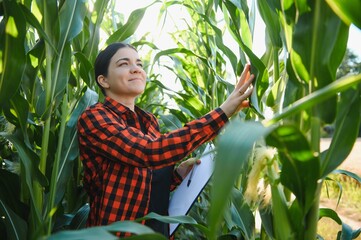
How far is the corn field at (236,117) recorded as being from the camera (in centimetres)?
52

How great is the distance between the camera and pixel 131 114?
107 centimetres

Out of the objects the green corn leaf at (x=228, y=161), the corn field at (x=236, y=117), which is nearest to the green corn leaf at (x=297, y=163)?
the corn field at (x=236, y=117)

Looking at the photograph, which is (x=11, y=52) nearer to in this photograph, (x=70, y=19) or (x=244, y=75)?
(x=70, y=19)

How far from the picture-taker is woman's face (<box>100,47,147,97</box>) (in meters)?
1.04

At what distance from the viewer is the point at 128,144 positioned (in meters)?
0.90

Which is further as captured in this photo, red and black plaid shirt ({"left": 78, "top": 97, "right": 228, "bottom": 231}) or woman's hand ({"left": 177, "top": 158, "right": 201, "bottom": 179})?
woman's hand ({"left": 177, "top": 158, "right": 201, "bottom": 179})

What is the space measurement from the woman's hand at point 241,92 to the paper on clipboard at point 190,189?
0.14 metres

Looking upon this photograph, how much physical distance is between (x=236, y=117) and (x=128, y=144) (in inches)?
9.5

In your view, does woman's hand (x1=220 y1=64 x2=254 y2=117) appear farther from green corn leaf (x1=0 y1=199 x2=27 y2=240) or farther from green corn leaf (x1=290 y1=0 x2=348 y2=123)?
green corn leaf (x1=0 y1=199 x2=27 y2=240)

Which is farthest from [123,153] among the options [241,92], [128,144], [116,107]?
[241,92]

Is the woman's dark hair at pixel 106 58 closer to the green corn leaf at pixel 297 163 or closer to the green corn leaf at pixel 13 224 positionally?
the green corn leaf at pixel 13 224

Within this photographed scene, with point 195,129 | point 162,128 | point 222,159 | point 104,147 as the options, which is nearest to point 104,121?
point 104,147

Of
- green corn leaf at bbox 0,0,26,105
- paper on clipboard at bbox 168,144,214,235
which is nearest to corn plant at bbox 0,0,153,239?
green corn leaf at bbox 0,0,26,105

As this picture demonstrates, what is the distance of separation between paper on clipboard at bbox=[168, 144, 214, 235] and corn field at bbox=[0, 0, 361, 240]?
9cm
